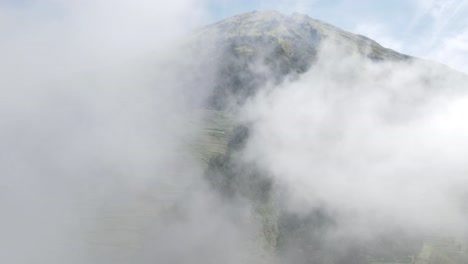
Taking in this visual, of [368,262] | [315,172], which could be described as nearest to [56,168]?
[368,262]

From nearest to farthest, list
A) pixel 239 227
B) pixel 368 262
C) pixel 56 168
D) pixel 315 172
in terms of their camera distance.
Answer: pixel 56 168, pixel 239 227, pixel 368 262, pixel 315 172

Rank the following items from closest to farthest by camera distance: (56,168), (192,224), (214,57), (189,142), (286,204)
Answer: (56,168)
(192,224)
(189,142)
(286,204)
(214,57)

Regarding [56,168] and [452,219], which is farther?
[452,219]

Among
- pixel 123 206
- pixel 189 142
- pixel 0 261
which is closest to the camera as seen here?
pixel 0 261

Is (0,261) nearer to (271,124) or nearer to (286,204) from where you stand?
(286,204)

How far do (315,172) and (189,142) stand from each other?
319 feet

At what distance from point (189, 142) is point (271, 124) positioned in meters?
76.3

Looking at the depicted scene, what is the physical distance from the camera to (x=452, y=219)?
143625 millimetres

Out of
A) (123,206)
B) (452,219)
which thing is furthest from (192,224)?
(452,219)

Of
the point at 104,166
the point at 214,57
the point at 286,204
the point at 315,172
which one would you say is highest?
the point at 214,57

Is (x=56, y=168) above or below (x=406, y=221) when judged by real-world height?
below

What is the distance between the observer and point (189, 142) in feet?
262

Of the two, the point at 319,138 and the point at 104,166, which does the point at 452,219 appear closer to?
the point at 319,138

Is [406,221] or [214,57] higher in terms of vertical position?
[214,57]
